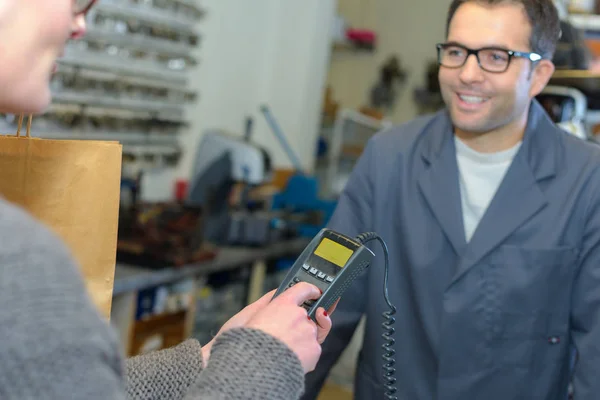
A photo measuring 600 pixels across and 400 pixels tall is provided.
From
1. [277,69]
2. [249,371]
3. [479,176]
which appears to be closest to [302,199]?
[277,69]

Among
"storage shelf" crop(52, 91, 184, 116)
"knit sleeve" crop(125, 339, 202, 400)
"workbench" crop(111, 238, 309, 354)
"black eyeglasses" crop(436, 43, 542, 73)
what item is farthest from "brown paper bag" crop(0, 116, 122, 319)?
"storage shelf" crop(52, 91, 184, 116)

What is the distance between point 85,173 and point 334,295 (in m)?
0.42

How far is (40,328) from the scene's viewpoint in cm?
65

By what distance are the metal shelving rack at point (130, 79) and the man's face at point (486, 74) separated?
194cm

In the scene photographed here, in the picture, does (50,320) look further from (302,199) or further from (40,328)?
(302,199)

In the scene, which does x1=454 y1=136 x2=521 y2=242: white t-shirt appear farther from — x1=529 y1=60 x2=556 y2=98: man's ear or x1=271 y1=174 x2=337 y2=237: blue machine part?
x1=271 y1=174 x2=337 y2=237: blue machine part

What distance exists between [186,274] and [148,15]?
54.6 inches

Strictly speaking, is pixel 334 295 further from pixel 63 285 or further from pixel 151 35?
pixel 151 35

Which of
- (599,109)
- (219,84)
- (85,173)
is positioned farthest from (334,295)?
(219,84)

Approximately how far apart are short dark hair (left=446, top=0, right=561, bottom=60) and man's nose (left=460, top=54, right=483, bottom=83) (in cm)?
14

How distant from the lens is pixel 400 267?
5.70 feet

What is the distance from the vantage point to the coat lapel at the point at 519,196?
67.8 inches

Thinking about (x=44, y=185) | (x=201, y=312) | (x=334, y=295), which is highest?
(x=44, y=185)

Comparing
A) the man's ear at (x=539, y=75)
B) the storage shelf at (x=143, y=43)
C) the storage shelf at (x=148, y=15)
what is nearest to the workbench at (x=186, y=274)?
the storage shelf at (x=143, y=43)
